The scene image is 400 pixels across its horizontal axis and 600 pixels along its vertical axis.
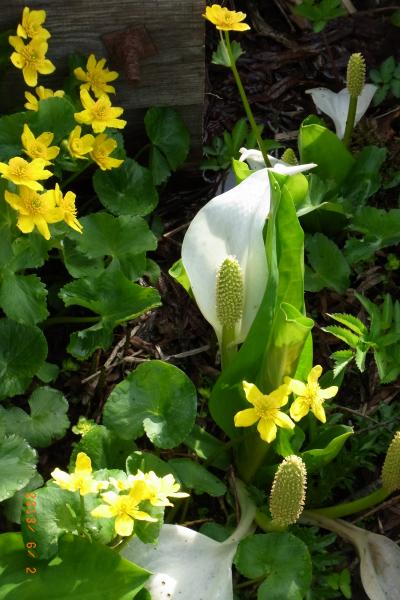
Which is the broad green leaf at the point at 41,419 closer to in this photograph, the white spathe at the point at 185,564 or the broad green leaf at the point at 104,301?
the broad green leaf at the point at 104,301

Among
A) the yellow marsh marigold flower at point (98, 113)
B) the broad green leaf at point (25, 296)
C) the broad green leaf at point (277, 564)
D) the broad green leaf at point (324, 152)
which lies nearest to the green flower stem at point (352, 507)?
the broad green leaf at point (277, 564)

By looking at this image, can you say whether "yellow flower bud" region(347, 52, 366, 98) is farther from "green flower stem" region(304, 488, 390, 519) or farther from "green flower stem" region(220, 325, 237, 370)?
"green flower stem" region(304, 488, 390, 519)

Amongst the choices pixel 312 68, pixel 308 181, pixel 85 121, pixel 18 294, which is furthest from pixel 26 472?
Result: pixel 312 68

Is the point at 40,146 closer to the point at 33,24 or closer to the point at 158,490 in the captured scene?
the point at 33,24

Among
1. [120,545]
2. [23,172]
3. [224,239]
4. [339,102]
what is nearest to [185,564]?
[120,545]

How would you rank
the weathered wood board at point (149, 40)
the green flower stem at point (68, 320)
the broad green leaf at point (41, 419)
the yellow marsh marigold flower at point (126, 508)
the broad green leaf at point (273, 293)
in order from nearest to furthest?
the yellow marsh marigold flower at point (126, 508)
the broad green leaf at point (273, 293)
the broad green leaf at point (41, 419)
the green flower stem at point (68, 320)
the weathered wood board at point (149, 40)
